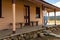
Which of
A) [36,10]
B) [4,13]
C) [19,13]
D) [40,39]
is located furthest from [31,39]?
[36,10]

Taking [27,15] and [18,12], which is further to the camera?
[27,15]

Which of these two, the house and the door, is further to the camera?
the door

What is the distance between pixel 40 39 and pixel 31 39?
35.1 inches

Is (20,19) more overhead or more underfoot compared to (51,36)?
more overhead

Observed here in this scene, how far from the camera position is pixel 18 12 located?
14.2 m

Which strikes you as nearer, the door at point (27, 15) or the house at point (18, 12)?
the house at point (18, 12)

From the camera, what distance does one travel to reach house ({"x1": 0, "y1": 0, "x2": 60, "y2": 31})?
1170 cm

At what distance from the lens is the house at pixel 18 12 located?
1170 centimetres

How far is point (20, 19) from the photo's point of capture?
14.7 meters

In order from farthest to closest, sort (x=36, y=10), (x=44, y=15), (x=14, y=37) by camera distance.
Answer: (x=36, y=10)
(x=44, y=15)
(x=14, y=37)

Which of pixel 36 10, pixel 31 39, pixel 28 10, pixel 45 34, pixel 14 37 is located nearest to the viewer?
pixel 14 37

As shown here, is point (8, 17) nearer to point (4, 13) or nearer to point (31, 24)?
point (4, 13)

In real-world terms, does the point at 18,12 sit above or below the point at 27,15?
above

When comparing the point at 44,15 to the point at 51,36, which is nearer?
the point at 51,36
